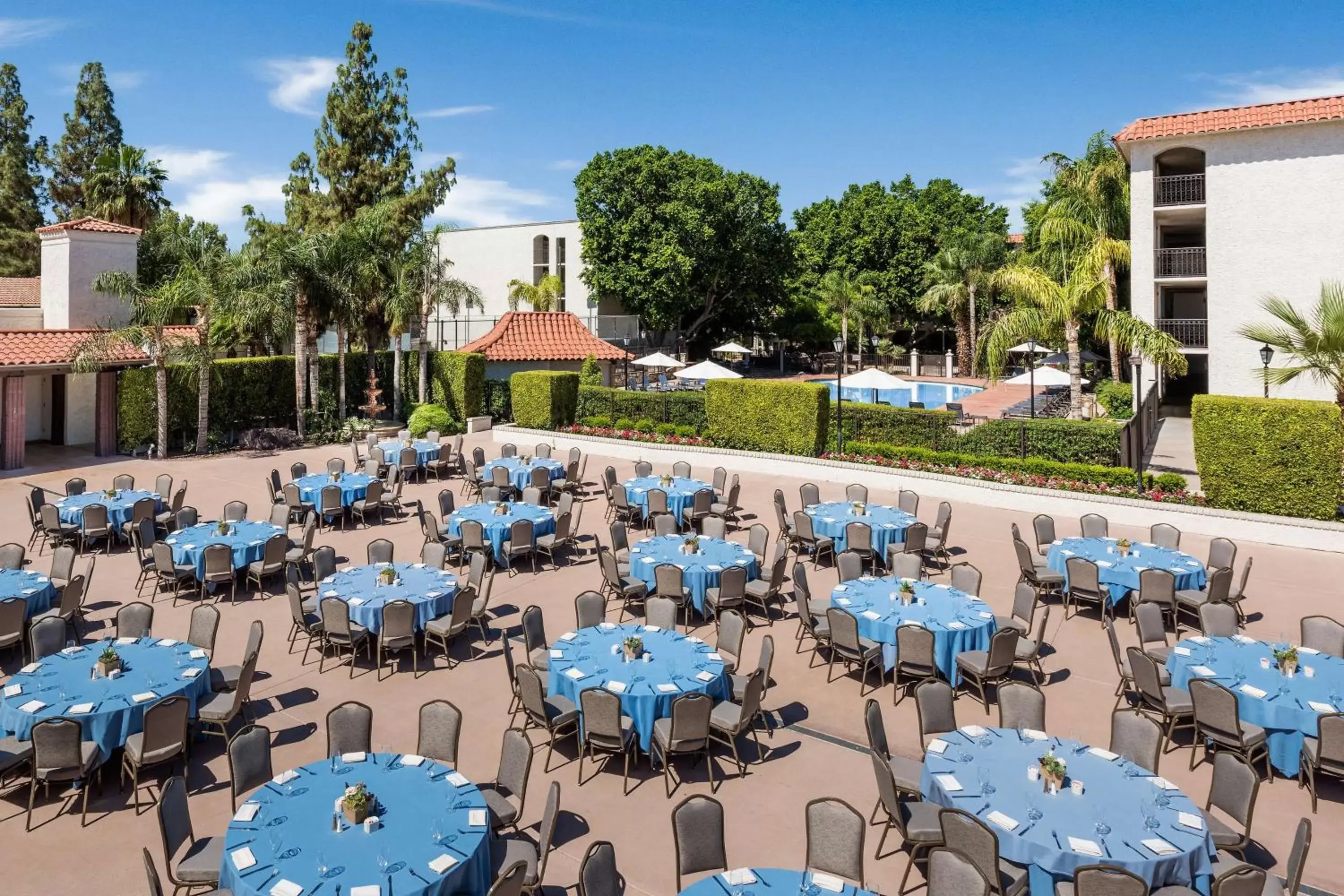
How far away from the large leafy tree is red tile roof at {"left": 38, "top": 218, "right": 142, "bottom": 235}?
85.2 feet

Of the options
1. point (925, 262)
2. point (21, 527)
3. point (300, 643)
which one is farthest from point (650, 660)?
point (925, 262)

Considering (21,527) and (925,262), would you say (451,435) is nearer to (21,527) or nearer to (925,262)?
(21,527)

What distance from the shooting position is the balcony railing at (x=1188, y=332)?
1331 inches

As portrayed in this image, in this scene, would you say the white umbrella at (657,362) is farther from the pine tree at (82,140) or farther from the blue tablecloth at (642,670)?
the pine tree at (82,140)

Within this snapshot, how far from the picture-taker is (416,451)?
2330 cm

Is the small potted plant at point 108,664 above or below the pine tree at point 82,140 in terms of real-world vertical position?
below

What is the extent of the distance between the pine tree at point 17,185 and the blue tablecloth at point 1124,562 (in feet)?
208

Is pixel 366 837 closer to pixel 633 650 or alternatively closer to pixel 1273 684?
pixel 633 650

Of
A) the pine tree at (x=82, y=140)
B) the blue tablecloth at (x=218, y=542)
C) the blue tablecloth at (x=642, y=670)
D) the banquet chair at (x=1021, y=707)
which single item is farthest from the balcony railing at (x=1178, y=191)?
the pine tree at (x=82, y=140)

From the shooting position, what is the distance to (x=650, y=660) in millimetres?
9500

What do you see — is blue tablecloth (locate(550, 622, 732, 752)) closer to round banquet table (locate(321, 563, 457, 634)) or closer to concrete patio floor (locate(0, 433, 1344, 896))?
concrete patio floor (locate(0, 433, 1344, 896))

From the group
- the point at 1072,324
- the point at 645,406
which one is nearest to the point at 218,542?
the point at 645,406

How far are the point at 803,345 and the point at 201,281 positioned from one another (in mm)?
Result: 48533

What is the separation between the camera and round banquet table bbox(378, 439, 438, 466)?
2320 cm
